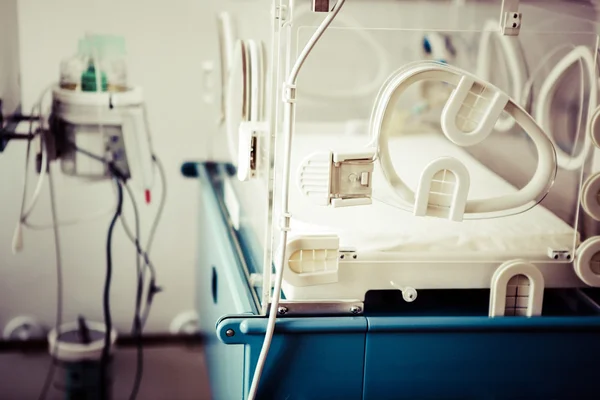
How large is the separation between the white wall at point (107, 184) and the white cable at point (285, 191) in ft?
3.36

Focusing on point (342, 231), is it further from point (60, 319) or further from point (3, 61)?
point (60, 319)

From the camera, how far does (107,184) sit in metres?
2.12

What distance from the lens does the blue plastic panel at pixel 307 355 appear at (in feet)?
3.92

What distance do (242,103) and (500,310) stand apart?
0.58 m

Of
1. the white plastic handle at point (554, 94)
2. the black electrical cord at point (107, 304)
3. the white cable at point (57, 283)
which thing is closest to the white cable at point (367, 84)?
the white plastic handle at point (554, 94)

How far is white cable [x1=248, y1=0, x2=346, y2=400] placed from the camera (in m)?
1.10

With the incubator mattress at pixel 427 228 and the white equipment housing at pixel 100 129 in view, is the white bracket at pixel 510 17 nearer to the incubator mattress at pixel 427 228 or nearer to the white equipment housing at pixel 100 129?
the incubator mattress at pixel 427 228

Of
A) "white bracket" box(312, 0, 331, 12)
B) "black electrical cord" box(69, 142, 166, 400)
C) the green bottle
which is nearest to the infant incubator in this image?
"white bracket" box(312, 0, 331, 12)

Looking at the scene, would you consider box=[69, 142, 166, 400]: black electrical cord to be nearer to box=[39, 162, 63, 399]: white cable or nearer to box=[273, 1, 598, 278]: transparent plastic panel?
box=[39, 162, 63, 399]: white cable

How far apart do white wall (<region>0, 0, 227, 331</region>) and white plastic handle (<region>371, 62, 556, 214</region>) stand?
1039 millimetres

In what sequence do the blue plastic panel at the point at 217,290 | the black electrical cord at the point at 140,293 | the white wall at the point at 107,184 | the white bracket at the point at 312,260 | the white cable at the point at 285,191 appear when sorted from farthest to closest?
the black electrical cord at the point at 140,293 → the white wall at the point at 107,184 → the blue plastic panel at the point at 217,290 → the white bracket at the point at 312,260 → the white cable at the point at 285,191

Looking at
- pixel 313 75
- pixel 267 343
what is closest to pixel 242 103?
pixel 313 75

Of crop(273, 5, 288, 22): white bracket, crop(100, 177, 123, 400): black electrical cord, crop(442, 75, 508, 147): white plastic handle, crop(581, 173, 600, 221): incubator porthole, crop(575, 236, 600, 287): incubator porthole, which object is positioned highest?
crop(273, 5, 288, 22): white bracket

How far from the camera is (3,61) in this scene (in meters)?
1.86
